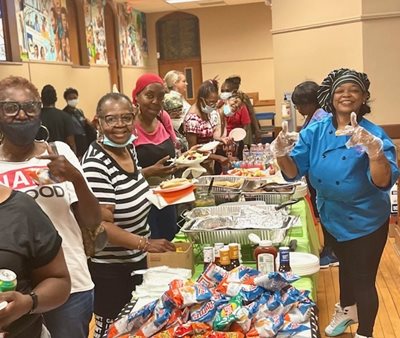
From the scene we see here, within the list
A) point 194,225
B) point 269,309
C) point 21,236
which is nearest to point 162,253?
point 194,225

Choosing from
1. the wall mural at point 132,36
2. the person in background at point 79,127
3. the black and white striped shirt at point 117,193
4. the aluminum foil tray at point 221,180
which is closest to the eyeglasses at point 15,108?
the black and white striped shirt at point 117,193

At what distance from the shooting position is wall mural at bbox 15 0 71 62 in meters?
7.18

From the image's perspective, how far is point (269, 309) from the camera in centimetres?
154

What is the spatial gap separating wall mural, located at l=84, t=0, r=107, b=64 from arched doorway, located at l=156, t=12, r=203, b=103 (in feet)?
10.3

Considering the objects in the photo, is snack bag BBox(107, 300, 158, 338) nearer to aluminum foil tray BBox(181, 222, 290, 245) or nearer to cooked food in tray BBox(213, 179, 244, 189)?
aluminum foil tray BBox(181, 222, 290, 245)

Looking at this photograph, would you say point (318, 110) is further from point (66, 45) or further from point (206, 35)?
point (206, 35)

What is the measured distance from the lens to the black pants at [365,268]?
261 centimetres

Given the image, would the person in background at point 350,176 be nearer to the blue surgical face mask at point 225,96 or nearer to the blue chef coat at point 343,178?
the blue chef coat at point 343,178

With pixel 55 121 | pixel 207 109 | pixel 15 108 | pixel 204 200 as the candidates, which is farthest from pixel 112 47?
pixel 15 108

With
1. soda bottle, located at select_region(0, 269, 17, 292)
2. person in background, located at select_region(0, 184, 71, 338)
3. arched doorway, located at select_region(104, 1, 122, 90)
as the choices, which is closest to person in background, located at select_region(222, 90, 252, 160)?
person in background, located at select_region(0, 184, 71, 338)

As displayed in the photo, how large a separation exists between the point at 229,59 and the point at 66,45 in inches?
210

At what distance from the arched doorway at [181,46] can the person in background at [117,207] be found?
11.2 m

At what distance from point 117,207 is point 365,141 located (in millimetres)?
1097

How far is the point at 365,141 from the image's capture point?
7.40ft
